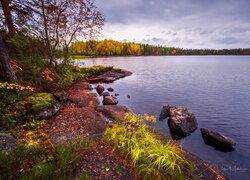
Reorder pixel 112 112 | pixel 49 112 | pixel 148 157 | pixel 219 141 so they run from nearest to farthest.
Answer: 1. pixel 148 157
2. pixel 49 112
3. pixel 219 141
4. pixel 112 112

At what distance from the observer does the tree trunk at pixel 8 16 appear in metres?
7.83

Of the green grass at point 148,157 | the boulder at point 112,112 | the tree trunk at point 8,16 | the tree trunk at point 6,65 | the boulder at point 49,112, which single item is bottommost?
the boulder at point 112,112

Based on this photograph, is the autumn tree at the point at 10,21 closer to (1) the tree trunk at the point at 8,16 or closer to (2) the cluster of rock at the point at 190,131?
(1) the tree trunk at the point at 8,16

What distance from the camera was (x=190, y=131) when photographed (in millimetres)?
9461

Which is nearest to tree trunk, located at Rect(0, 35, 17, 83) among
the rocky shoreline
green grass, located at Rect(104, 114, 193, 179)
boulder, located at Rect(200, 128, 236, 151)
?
the rocky shoreline

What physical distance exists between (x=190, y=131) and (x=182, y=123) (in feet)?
2.60

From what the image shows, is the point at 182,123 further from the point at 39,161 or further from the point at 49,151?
the point at 39,161

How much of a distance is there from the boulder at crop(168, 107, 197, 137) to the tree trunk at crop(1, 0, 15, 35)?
11.4m

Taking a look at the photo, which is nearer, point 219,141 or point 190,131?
point 219,141

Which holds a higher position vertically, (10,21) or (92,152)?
(10,21)

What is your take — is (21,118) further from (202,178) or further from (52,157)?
(202,178)

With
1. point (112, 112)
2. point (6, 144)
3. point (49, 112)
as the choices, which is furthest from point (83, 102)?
point (6, 144)

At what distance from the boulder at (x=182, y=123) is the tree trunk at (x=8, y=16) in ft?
37.5

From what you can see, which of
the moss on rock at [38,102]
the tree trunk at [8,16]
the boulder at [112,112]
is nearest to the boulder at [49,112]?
the moss on rock at [38,102]
